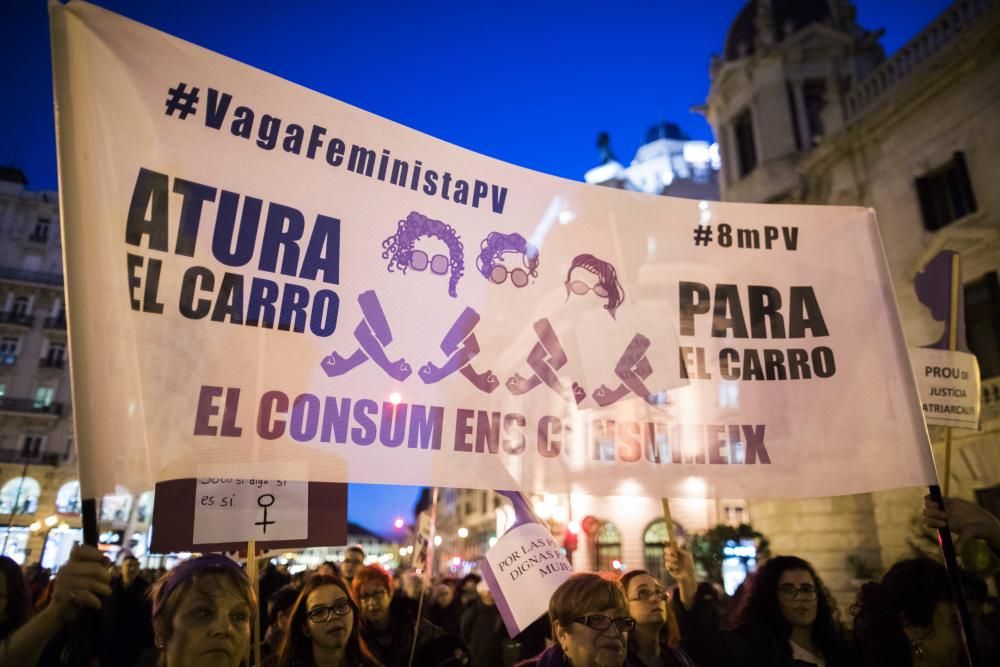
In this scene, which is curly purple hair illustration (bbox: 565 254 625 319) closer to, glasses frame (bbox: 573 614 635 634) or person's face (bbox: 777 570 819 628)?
glasses frame (bbox: 573 614 635 634)

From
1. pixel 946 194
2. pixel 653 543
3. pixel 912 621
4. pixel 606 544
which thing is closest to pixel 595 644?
pixel 912 621

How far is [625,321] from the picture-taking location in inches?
142

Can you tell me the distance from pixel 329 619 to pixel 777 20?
90.1 ft

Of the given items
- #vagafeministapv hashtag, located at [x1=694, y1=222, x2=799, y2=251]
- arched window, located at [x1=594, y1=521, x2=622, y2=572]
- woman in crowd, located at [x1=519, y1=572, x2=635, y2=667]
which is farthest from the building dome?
woman in crowd, located at [x1=519, y1=572, x2=635, y2=667]

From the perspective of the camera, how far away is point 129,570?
7988 mm

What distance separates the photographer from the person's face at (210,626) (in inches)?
89.8

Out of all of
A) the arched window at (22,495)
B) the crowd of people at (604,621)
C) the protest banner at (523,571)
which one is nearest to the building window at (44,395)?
the arched window at (22,495)

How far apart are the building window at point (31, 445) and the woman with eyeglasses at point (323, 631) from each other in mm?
45355

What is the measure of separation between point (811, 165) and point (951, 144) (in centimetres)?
458

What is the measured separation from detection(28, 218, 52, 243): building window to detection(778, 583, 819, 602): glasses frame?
175 ft

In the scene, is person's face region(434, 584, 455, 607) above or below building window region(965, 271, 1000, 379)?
below

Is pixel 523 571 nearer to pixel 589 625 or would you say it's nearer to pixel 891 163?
pixel 589 625

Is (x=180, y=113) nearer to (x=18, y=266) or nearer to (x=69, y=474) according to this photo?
(x=69, y=474)

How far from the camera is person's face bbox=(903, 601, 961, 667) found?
3.22 meters
